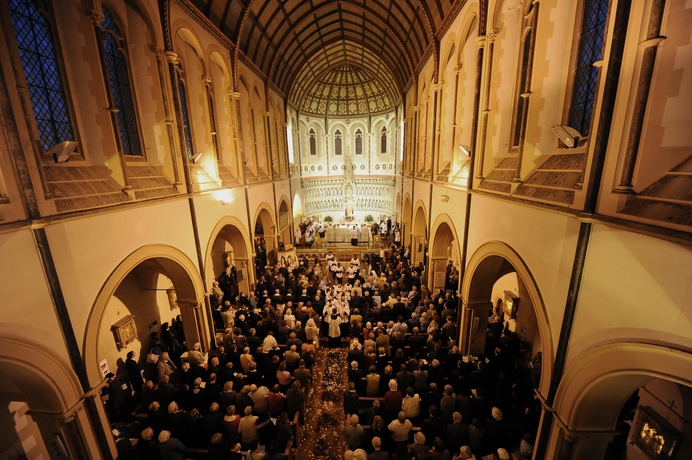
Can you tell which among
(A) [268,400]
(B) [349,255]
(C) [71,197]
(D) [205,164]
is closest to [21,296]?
(C) [71,197]

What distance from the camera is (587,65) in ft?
14.6

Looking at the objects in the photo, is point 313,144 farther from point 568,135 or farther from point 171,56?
point 568,135

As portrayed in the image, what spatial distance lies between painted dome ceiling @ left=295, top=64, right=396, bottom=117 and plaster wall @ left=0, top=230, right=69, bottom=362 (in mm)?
24550

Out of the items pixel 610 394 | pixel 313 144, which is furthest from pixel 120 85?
→ pixel 313 144

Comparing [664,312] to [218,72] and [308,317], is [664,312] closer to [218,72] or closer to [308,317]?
[308,317]

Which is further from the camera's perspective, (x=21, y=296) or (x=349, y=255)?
(x=349, y=255)

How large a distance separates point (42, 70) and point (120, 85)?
167 cm

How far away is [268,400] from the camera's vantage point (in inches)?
234

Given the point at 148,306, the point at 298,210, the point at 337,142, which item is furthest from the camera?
the point at 337,142

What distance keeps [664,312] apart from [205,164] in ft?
34.1

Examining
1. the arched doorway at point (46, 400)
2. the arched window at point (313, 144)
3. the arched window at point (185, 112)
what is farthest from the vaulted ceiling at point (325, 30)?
the arched doorway at point (46, 400)

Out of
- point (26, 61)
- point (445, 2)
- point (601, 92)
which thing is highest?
point (445, 2)

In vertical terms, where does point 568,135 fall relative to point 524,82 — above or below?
below

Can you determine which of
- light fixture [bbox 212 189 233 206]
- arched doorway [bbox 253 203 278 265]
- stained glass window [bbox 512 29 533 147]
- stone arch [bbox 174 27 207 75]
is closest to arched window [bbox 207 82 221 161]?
stone arch [bbox 174 27 207 75]
